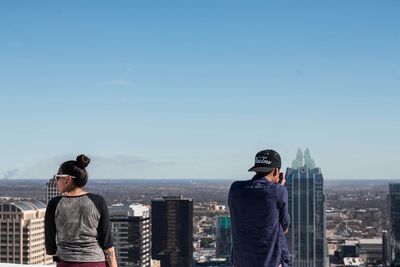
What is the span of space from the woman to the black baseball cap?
0.74 metres

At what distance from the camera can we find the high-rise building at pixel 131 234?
48344 mm

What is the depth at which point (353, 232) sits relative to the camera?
7512 centimetres

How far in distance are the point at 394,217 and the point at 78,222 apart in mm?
58560

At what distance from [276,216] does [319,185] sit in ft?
187

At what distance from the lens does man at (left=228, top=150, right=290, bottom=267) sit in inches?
129

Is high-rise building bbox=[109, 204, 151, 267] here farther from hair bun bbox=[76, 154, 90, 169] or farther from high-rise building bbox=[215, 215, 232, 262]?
hair bun bbox=[76, 154, 90, 169]

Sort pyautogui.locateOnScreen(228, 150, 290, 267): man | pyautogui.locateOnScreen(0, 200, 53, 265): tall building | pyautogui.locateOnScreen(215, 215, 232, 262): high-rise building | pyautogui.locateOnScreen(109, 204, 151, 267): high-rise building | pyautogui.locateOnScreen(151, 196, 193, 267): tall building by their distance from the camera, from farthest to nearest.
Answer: pyautogui.locateOnScreen(215, 215, 232, 262): high-rise building
pyautogui.locateOnScreen(151, 196, 193, 267): tall building
pyautogui.locateOnScreen(109, 204, 151, 267): high-rise building
pyautogui.locateOnScreen(0, 200, 53, 265): tall building
pyautogui.locateOnScreen(228, 150, 290, 267): man

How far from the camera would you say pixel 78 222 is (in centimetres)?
329

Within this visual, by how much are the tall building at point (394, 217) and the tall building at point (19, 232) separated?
31.1 m

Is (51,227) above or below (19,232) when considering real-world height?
above

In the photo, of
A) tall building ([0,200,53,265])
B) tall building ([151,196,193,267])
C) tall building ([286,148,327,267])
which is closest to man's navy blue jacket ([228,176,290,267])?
tall building ([0,200,53,265])

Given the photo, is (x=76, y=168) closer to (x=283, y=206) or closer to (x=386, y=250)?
(x=283, y=206)

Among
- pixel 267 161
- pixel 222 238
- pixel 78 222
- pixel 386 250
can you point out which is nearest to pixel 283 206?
pixel 267 161

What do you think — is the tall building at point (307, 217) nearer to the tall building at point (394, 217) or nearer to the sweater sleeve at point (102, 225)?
the tall building at point (394, 217)
